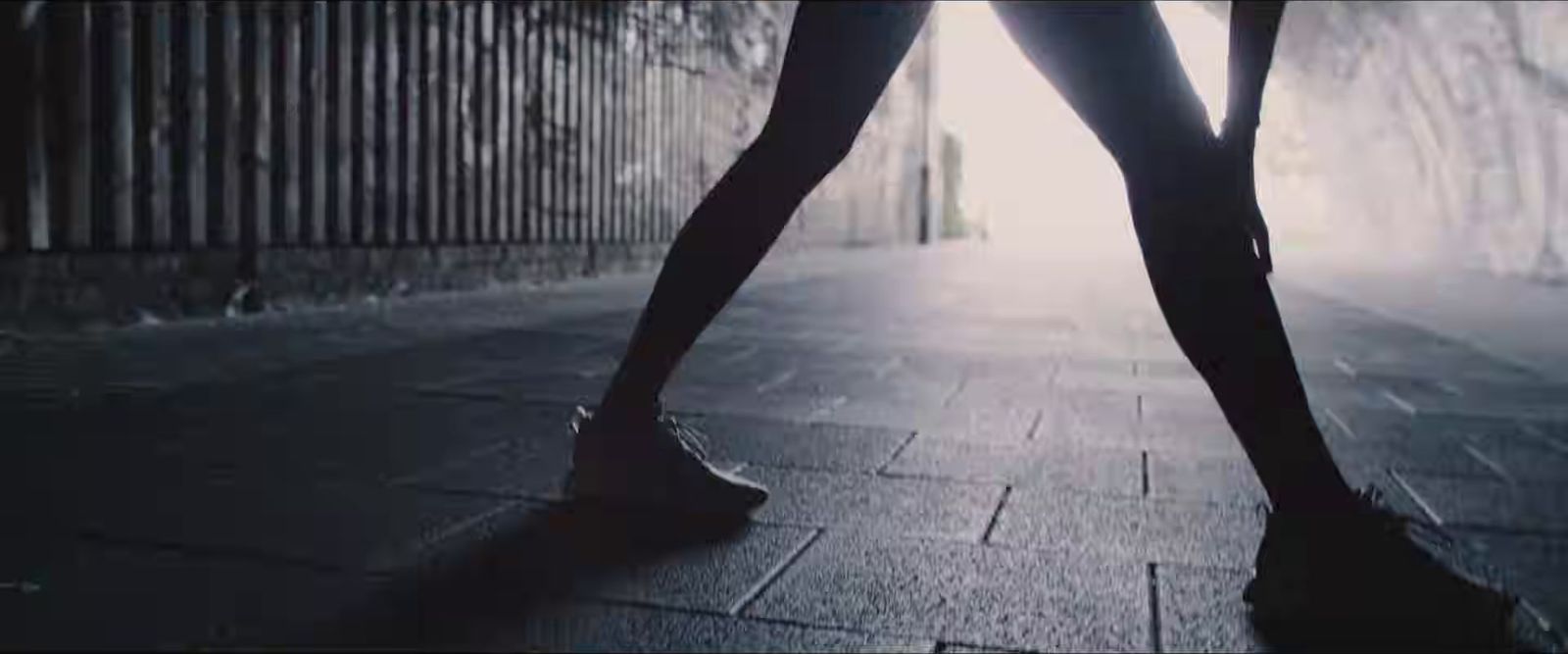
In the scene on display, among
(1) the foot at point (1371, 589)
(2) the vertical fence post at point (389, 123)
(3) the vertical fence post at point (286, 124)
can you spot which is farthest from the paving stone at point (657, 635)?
(2) the vertical fence post at point (389, 123)

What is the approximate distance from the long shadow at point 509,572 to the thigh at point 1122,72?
809 millimetres

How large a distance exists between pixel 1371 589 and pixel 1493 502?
101cm

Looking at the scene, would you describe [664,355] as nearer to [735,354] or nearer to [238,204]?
[735,354]

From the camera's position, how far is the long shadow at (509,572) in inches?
58.0

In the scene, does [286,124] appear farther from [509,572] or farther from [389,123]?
[509,572]

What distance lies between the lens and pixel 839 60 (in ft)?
6.09

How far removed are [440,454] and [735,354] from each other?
2.16 metres

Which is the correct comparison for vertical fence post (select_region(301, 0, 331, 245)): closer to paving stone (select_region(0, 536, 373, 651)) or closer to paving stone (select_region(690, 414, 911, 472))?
paving stone (select_region(690, 414, 911, 472))

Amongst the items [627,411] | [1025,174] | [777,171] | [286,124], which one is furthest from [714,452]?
[1025,174]

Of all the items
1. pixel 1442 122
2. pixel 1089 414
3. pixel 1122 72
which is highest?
pixel 1442 122

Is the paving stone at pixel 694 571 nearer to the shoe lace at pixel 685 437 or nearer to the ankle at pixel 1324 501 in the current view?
the shoe lace at pixel 685 437

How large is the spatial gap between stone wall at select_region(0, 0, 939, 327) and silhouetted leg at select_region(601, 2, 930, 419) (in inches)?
125

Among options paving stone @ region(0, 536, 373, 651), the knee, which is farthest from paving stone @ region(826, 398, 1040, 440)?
paving stone @ region(0, 536, 373, 651)

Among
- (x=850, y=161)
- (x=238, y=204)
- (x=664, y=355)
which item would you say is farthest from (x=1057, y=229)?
(x=664, y=355)
